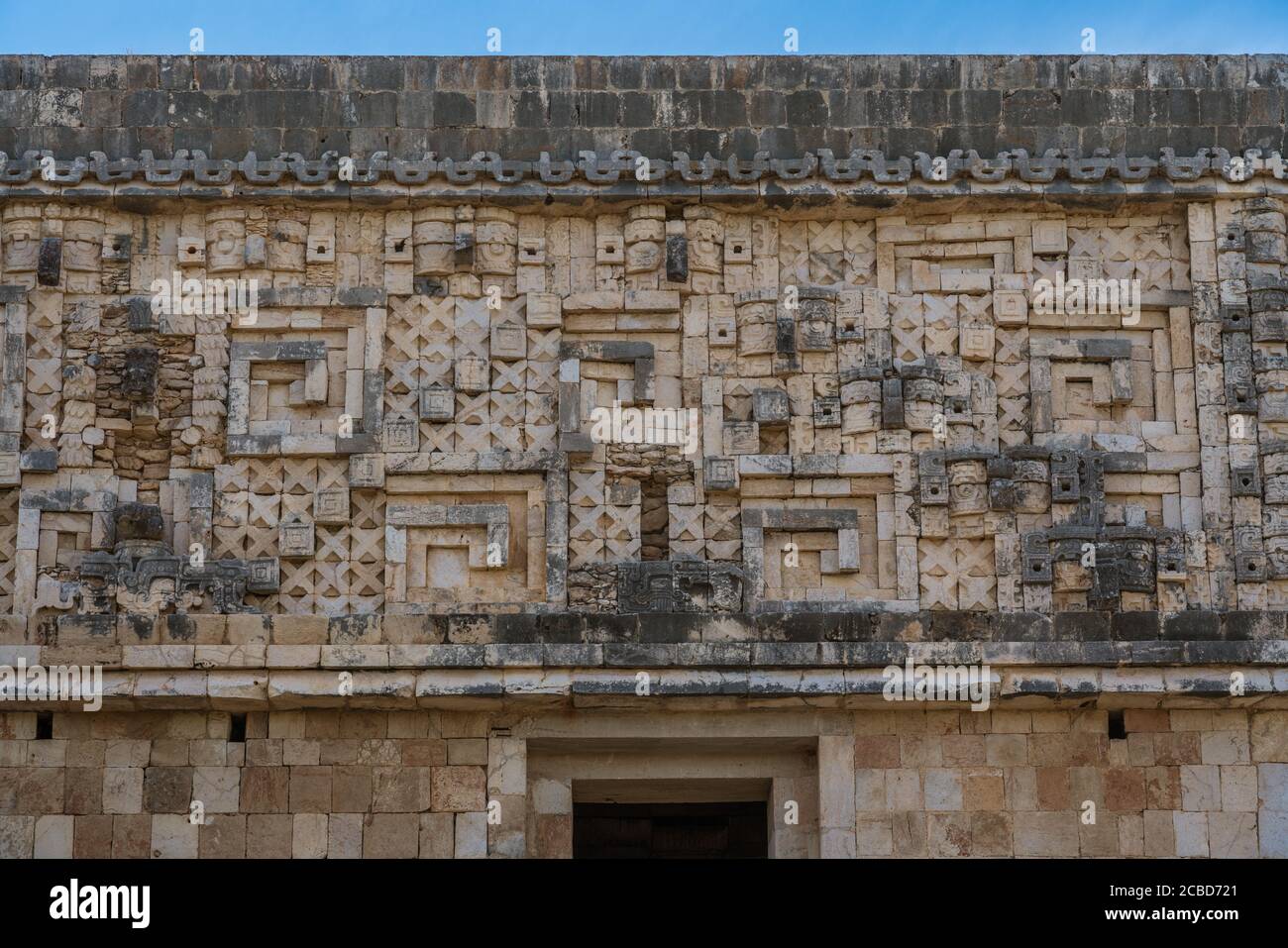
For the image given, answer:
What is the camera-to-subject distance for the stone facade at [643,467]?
1455cm

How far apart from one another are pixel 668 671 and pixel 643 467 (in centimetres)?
146

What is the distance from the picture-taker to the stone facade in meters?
14.6

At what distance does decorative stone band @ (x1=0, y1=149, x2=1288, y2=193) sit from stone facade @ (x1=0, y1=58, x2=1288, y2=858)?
0.03m

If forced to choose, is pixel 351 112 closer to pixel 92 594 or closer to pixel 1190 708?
pixel 92 594

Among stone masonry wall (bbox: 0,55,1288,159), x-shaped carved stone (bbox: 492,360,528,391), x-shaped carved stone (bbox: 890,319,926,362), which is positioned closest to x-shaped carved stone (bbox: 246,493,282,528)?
x-shaped carved stone (bbox: 492,360,528,391)

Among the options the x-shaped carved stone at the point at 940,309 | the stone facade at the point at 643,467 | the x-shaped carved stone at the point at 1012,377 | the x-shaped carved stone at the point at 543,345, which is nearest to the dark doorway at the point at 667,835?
the stone facade at the point at 643,467

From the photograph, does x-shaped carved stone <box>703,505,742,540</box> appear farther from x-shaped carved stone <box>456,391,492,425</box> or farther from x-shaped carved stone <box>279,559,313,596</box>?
x-shaped carved stone <box>279,559,313,596</box>

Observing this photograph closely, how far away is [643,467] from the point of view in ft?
49.9

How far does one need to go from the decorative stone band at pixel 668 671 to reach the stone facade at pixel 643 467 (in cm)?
3

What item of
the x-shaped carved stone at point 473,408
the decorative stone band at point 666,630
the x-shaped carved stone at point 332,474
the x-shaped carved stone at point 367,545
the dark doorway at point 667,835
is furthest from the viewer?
the dark doorway at point 667,835

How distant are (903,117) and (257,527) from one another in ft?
16.3

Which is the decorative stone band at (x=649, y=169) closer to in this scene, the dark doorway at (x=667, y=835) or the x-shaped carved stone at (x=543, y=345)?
the x-shaped carved stone at (x=543, y=345)

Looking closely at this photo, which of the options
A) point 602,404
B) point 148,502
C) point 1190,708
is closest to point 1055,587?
point 1190,708
